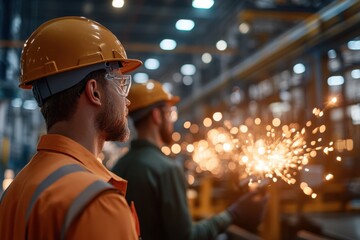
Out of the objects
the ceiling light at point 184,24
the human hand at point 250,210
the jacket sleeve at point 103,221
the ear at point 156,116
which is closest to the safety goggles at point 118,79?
the jacket sleeve at point 103,221

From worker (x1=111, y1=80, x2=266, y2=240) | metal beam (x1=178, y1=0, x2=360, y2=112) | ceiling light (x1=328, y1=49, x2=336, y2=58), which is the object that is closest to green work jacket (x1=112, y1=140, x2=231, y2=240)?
worker (x1=111, y1=80, x2=266, y2=240)

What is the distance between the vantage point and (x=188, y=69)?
64.0 ft

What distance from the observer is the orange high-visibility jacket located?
3.89 feet

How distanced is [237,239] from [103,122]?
4.08 meters

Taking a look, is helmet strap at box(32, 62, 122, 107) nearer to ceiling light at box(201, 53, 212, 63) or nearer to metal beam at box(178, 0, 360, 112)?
metal beam at box(178, 0, 360, 112)

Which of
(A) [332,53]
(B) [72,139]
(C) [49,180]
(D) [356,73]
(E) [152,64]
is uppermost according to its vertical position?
(E) [152,64]

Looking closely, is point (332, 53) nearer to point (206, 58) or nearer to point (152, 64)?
point (206, 58)

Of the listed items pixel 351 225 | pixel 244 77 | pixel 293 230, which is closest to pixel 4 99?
pixel 244 77

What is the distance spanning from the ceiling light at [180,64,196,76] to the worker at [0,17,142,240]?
17.2 meters

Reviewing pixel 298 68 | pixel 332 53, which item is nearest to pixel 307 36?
pixel 332 53

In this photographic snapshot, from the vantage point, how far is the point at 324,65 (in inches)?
229

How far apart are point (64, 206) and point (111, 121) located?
1.41ft

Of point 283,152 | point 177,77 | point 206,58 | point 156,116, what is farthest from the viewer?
point 177,77

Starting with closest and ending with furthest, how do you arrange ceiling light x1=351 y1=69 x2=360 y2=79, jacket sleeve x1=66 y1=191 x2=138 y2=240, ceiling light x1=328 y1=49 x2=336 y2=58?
jacket sleeve x1=66 y1=191 x2=138 y2=240, ceiling light x1=328 y1=49 x2=336 y2=58, ceiling light x1=351 y1=69 x2=360 y2=79
